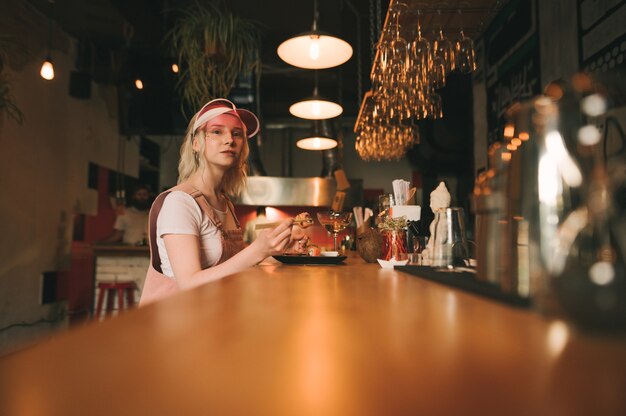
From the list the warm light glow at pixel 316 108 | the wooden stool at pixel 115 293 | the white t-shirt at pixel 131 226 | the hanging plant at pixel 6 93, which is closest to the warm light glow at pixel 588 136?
the warm light glow at pixel 316 108

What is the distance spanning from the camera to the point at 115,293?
540cm

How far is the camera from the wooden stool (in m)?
5.05

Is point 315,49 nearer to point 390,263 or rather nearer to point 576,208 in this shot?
point 390,263

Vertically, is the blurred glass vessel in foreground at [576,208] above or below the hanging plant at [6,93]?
below

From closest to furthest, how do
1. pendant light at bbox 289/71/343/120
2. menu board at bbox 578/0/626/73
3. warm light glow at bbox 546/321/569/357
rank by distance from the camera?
1. warm light glow at bbox 546/321/569/357
2. menu board at bbox 578/0/626/73
3. pendant light at bbox 289/71/343/120

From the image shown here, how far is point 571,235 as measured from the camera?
1.64 feet

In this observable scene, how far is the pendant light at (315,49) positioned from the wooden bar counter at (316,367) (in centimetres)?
216

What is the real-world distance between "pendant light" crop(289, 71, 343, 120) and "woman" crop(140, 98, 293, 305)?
112 cm

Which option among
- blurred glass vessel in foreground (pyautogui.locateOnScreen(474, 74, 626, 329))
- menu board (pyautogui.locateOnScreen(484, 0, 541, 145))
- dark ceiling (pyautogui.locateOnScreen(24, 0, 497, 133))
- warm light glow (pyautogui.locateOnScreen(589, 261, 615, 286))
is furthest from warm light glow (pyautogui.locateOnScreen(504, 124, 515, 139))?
dark ceiling (pyautogui.locateOnScreen(24, 0, 497, 133))

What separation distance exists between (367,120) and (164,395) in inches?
140

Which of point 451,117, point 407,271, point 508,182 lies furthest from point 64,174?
point 508,182

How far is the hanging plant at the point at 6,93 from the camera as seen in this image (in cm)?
385

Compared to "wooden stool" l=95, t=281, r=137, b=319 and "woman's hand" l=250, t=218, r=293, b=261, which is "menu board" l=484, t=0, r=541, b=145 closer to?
"woman's hand" l=250, t=218, r=293, b=261

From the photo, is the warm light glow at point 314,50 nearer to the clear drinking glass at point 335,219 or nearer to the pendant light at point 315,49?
the pendant light at point 315,49
